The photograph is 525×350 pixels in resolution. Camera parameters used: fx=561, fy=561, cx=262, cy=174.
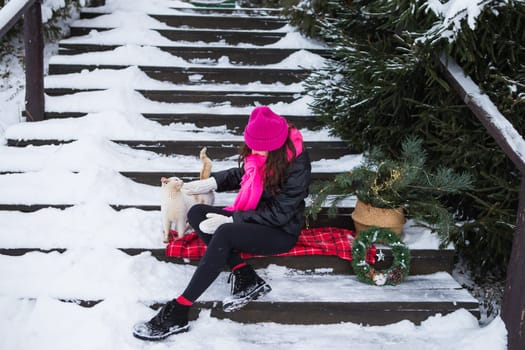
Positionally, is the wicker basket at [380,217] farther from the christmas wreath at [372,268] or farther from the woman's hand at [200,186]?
the woman's hand at [200,186]

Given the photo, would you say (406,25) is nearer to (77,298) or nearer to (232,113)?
(232,113)

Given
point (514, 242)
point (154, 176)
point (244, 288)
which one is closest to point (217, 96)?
point (154, 176)

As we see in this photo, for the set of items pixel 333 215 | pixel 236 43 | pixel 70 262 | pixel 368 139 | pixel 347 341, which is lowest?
pixel 347 341

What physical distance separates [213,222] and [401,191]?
115 cm

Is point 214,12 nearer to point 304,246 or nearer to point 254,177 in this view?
point 254,177

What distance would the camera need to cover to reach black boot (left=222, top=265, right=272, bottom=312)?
2.98 meters

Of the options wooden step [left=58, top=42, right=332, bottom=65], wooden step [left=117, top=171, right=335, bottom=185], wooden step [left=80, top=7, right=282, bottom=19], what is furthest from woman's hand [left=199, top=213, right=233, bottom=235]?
wooden step [left=80, top=7, right=282, bottom=19]

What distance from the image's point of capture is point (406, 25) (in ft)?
11.0

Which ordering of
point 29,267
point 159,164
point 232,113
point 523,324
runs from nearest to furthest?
1. point 523,324
2. point 29,267
3. point 159,164
4. point 232,113

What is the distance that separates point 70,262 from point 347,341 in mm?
1611

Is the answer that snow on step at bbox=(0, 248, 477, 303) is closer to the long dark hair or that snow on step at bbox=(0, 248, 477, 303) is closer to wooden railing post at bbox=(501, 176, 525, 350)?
wooden railing post at bbox=(501, 176, 525, 350)

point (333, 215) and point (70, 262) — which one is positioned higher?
point (333, 215)

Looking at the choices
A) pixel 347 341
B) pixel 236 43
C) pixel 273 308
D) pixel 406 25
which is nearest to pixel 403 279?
pixel 347 341

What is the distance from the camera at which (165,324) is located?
9.27 feet
